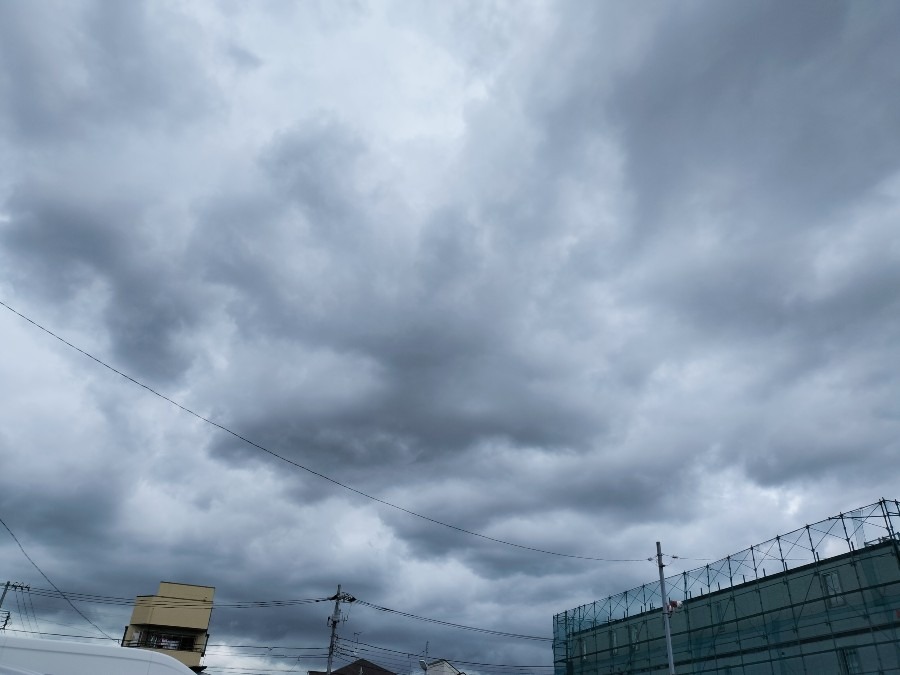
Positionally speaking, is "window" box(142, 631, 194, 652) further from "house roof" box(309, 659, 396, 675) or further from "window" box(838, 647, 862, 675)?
"window" box(838, 647, 862, 675)

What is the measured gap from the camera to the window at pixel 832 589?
32469 millimetres

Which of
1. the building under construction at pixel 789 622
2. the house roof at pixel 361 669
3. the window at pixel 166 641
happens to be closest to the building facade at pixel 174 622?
the window at pixel 166 641

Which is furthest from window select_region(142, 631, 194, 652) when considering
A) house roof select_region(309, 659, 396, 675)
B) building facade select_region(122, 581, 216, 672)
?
house roof select_region(309, 659, 396, 675)

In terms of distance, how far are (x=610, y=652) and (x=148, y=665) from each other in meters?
44.0

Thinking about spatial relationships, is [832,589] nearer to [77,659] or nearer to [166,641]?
[77,659]

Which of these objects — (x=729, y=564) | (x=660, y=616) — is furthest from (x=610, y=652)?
(x=729, y=564)

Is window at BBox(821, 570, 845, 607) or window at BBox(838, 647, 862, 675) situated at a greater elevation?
window at BBox(821, 570, 845, 607)

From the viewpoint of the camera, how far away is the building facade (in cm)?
7081

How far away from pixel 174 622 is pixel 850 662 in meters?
64.1

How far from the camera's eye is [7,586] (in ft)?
172

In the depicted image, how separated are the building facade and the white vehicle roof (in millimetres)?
64171

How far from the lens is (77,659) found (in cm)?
1384

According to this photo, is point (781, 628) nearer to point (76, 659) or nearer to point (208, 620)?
point (76, 659)

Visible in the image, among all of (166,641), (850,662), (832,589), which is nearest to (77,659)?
(850,662)
